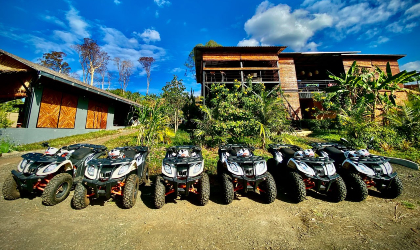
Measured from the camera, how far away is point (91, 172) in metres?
3.06

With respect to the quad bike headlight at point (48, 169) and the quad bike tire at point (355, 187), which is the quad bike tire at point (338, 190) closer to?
the quad bike tire at point (355, 187)

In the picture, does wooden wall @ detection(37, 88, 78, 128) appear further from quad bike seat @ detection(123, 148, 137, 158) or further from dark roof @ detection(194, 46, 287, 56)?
dark roof @ detection(194, 46, 287, 56)

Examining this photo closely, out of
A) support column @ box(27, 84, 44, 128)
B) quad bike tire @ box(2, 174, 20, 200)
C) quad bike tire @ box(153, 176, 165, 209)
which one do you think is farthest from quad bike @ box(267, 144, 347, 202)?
support column @ box(27, 84, 44, 128)

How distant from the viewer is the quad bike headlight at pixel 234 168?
11.0 feet

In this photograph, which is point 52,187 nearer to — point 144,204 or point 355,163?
point 144,204

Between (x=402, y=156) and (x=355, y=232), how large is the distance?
21.5ft

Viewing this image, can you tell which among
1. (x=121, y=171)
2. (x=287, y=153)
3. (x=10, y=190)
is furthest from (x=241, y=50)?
(x=10, y=190)

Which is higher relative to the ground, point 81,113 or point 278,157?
point 81,113

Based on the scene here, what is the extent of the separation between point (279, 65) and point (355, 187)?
17.9m

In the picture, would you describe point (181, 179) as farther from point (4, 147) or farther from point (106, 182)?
point (4, 147)

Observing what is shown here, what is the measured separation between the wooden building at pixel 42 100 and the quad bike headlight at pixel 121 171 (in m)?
5.69

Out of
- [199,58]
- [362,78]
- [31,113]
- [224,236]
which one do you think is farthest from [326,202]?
[199,58]

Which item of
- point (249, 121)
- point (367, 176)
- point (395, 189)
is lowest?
point (395, 189)

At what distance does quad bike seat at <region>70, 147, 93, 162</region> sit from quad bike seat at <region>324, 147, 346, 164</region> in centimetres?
621
